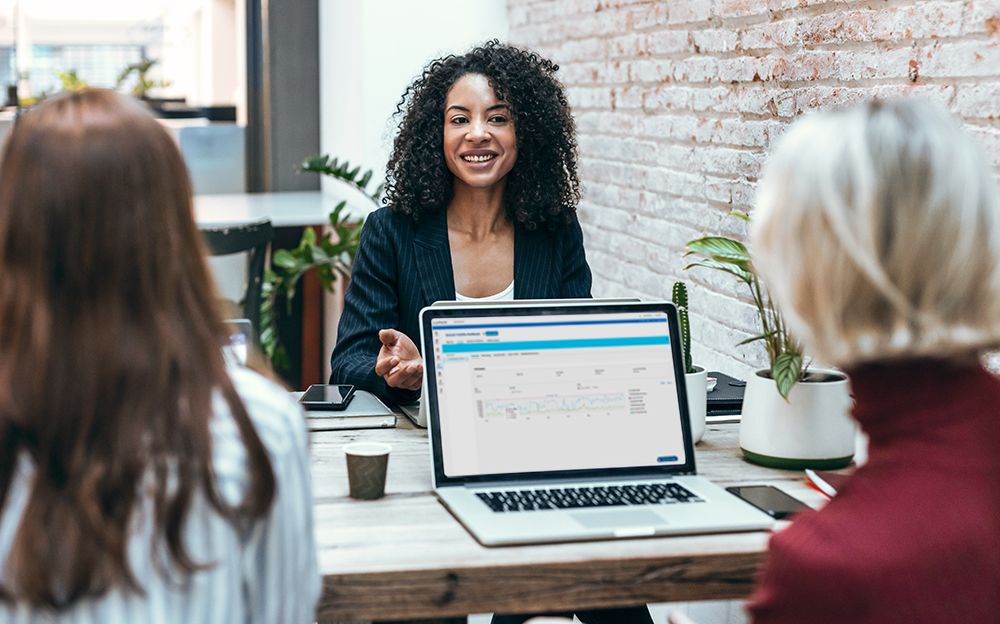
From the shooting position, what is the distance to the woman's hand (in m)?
2.09

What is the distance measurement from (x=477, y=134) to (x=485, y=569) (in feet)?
4.25

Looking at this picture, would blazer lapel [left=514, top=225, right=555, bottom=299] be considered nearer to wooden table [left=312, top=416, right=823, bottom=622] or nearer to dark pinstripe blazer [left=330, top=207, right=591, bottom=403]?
dark pinstripe blazer [left=330, top=207, right=591, bottom=403]

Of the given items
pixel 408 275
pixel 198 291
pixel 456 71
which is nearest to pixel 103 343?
pixel 198 291

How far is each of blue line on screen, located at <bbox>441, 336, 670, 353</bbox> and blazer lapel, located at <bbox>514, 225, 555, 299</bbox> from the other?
719 mm

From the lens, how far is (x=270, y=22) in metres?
5.41

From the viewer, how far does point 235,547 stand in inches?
41.0

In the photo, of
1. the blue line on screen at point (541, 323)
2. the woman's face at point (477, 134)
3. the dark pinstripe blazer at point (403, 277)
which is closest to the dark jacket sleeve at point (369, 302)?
the dark pinstripe blazer at point (403, 277)

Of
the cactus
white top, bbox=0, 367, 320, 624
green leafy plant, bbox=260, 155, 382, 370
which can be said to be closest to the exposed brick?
the cactus

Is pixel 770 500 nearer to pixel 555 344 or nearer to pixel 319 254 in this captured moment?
pixel 555 344

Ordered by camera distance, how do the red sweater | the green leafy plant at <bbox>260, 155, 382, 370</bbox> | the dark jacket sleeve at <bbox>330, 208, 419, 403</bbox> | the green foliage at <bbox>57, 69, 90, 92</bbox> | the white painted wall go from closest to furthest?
the red sweater, the dark jacket sleeve at <bbox>330, 208, 419, 403</bbox>, the green leafy plant at <bbox>260, 155, 382, 370</bbox>, the white painted wall, the green foliage at <bbox>57, 69, 90, 92</bbox>

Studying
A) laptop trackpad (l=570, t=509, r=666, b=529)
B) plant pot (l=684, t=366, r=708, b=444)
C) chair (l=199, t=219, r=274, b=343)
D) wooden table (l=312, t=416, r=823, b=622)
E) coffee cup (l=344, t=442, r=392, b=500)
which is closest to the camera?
wooden table (l=312, t=416, r=823, b=622)

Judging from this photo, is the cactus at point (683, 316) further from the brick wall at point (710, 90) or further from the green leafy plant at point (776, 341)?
the brick wall at point (710, 90)

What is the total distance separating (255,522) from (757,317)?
1.82m

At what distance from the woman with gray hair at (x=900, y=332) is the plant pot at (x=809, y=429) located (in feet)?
2.49
